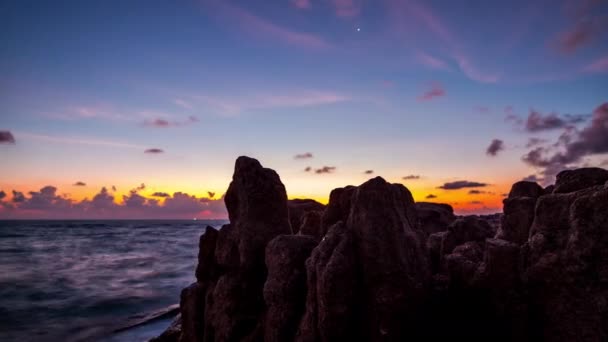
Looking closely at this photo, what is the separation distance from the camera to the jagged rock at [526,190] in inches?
656

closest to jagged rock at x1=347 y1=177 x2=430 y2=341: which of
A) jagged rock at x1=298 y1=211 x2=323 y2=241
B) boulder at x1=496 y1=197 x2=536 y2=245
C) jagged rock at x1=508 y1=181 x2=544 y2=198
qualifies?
boulder at x1=496 y1=197 x2=536 y2=245

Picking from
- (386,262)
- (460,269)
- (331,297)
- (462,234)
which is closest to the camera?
(331,297)

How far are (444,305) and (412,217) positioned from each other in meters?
3.01

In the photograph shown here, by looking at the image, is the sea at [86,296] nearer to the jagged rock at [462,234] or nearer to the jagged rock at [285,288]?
the jagged rock at [285,288]

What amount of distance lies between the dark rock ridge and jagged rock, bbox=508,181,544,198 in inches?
160

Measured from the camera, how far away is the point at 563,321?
8.20 metres

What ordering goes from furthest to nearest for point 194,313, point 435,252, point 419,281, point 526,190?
point 526,190, point 435,252, point 194,313, point 419,281

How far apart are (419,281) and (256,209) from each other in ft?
19.9

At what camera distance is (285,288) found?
35.1 ft

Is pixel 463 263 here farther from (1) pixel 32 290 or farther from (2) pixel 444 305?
(1) pixel 32 290

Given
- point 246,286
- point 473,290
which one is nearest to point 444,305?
point 473,290

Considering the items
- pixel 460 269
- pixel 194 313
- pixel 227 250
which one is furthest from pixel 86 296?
pixel 460 269

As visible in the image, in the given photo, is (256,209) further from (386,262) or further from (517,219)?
(517,219)

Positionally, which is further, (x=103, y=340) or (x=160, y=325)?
(x=160, y=325)
